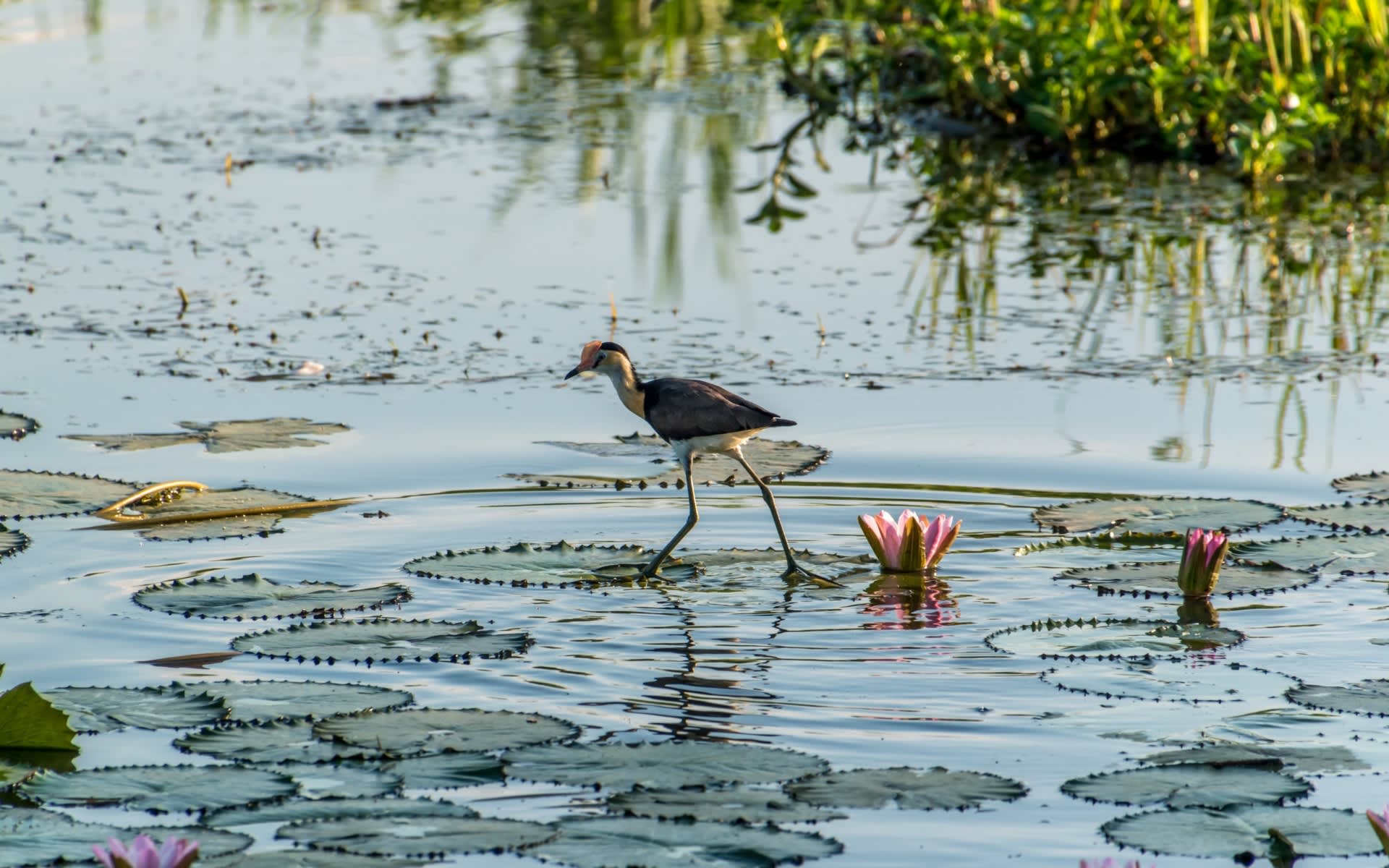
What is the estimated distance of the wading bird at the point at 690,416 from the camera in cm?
655

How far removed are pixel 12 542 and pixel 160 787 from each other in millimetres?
2480

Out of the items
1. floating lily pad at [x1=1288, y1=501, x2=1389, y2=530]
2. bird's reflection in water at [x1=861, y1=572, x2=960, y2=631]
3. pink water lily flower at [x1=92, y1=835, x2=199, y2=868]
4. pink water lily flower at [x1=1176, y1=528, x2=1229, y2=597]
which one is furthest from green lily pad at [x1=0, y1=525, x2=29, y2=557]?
floating lily pad at [x1=1288, y1=501, x2=1389, y2=530]

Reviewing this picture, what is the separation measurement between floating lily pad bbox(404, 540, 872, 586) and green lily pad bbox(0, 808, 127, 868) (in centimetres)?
218

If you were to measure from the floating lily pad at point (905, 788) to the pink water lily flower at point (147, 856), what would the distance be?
159 centimetres

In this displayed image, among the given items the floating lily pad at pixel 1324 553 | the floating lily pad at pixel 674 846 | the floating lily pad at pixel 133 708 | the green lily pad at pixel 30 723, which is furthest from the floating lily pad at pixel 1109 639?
the green lily pad at pixel 30 723

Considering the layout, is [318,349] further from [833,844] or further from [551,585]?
[833,844]

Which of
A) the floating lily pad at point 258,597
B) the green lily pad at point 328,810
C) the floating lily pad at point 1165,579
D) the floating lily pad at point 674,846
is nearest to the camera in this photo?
the floating lily pad at point 674,846

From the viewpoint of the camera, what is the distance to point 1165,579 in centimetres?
644

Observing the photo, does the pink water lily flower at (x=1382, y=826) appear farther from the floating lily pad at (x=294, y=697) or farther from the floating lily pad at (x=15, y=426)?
the floating lily pad at (x=15, y=426)

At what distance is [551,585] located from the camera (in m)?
6.39

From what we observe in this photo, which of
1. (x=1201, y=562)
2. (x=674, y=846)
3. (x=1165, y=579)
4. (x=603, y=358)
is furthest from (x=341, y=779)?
(x=1165, y=579)

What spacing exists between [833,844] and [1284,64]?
35.7 feet

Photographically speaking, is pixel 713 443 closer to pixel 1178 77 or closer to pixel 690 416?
pixel 690 416

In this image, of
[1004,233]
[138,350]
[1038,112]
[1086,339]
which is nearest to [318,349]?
[138,350]
